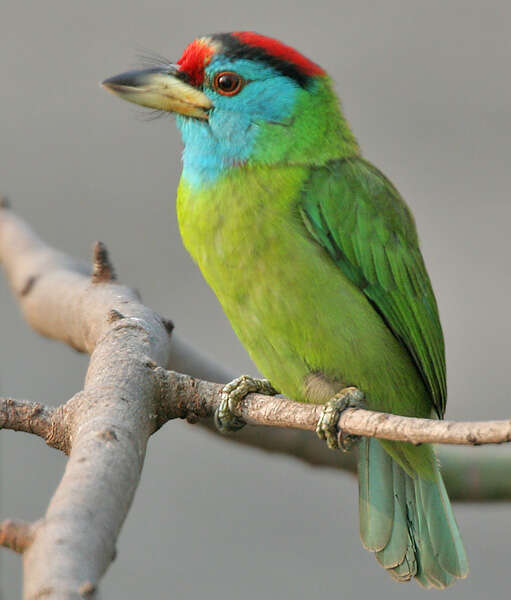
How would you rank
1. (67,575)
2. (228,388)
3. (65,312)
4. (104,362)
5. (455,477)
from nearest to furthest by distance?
(67,575)
(104,362)
(228,388)
(65,312)
(455,477)

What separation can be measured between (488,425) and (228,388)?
2.58 ft

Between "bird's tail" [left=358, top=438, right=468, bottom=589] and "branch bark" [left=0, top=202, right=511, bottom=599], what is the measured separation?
0.45 m

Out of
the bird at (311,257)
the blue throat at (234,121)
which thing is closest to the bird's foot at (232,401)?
the bird at (311,257)

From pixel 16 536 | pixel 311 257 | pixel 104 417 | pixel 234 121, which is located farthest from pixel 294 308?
pixel 16 536

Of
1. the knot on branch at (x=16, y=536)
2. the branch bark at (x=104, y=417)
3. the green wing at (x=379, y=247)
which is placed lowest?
the knot on branch at (x=16, y=536)

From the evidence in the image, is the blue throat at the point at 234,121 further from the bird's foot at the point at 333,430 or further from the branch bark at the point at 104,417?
the bird's foot at the point at 333,430

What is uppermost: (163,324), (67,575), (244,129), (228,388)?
(244,129)

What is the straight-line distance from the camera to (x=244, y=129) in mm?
2039

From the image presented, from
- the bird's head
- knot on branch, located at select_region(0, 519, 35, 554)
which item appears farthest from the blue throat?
knot on branch, located at select_region(0, 519, 35, 554)

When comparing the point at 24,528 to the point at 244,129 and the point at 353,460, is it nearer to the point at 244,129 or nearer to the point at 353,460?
the point at 244,129

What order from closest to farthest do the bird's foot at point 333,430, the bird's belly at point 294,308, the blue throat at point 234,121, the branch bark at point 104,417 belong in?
the branch bark at point 104,417 < the bird's foot at point 333,430 < the bird's belly at point 294,308 < the blue throat at point 234,121

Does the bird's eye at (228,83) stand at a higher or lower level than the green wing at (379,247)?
higher

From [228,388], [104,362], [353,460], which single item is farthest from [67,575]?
[353,460]

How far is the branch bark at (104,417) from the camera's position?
1.11 m
